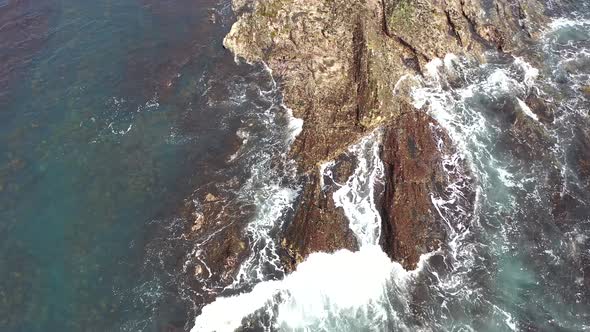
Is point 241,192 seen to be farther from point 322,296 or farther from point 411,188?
point 411,188

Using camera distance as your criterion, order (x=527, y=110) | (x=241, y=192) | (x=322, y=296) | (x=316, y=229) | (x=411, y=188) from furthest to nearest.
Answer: (x=527, y=110), (x=241, y=192), (x=411, y=188), (x=316, y=229), (x=322, y=296)

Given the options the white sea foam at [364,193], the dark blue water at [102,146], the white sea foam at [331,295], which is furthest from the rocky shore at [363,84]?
the dark blue water at [102,146]

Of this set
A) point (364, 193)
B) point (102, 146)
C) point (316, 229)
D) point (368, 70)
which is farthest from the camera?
point (368, 70)

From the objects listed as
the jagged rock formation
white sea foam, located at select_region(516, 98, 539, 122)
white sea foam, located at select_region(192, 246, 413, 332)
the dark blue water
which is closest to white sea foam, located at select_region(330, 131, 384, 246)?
the jagged rock formation

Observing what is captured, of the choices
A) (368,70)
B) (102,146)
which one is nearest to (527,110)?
(368,70)

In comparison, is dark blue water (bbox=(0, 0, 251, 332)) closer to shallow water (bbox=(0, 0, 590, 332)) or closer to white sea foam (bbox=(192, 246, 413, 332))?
shallow water (bbox=(0, 0, 590, 332))

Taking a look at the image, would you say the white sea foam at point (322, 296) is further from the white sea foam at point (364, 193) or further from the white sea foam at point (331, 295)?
the white sea foam at point (364, 193)

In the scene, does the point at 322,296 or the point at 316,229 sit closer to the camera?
the point at 322,296
